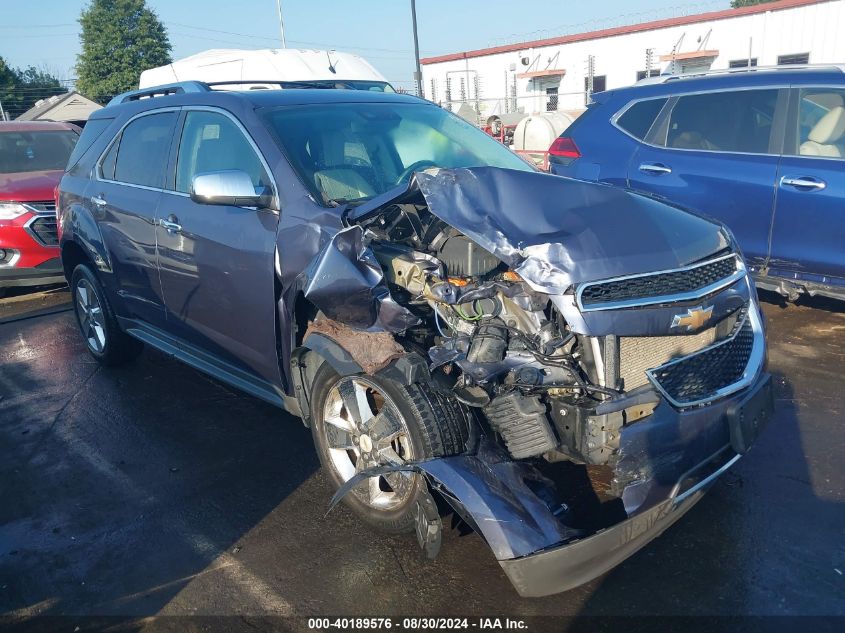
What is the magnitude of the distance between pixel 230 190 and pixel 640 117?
14.0 feet

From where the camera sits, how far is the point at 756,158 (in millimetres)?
5648

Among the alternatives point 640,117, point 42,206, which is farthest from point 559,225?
point 42,206

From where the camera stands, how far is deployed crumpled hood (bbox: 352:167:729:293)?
2.77 m

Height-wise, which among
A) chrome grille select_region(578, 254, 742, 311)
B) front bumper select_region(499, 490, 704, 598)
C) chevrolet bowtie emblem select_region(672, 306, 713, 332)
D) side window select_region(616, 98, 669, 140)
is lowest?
front bumper select_region(499, 490, 704, 598)

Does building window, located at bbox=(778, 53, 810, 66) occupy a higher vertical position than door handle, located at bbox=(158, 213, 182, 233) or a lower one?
lower

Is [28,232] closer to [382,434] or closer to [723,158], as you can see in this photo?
[382,434]

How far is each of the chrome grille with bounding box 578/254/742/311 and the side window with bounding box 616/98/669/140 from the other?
371cm

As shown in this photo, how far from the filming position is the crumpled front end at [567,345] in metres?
2.61

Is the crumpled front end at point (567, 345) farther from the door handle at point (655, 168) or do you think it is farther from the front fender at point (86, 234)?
the door handle at point (655, 168)

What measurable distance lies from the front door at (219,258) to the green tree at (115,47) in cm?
5502

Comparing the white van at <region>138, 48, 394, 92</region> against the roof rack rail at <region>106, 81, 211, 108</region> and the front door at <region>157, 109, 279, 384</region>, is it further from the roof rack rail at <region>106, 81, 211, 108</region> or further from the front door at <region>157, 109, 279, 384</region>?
the front door at <region>157, 109, 279, 384</region>

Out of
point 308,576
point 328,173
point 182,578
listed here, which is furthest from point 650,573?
point 328,173

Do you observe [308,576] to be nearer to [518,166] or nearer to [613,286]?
[613,286]

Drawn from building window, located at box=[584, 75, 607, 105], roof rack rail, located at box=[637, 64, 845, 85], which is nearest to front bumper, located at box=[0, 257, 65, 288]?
roof rack rail, located at box=[637, 64, 845, 85]
